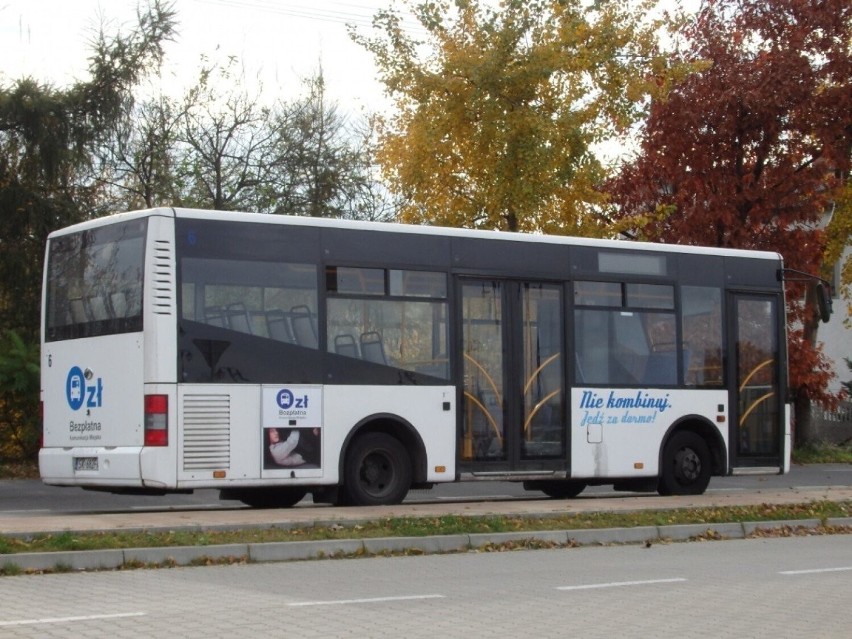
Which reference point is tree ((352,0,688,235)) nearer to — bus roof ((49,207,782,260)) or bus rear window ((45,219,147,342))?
bus roof ((49,207,782,260))

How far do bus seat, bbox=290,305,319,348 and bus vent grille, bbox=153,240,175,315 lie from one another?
5.00 ft

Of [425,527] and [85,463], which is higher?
[85,463]

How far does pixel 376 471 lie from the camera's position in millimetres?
17156

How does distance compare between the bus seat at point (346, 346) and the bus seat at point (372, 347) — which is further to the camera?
the bus seat at point (372, 347)

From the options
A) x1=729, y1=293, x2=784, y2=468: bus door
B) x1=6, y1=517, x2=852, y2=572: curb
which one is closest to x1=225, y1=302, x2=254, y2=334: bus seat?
x1=6, y1=517, x2=852, y2=572: curb

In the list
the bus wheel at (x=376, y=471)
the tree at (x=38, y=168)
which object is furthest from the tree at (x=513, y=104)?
the bus wheel at (x=376, y=471)

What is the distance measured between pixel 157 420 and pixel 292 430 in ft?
5.57

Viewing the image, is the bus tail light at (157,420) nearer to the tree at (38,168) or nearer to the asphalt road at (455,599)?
the asphalt road at (455,599)

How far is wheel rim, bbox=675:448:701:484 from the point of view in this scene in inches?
792

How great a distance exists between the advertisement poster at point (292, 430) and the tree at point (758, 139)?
1690cm

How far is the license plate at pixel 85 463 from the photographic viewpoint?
15.7m

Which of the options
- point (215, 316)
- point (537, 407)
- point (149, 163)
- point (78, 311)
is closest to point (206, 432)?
point (215, 316)

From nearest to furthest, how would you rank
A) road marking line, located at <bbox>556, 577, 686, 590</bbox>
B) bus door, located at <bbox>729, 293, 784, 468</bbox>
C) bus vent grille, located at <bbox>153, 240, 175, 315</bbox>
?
road marking line, located at <bbox>556, 577, 686, 590</bbox>, bus vent grille, located at <bbox>153, 240, 175, 315</bbox>, bus door, located at <bbox>729, 293, 784, 468</bbox>

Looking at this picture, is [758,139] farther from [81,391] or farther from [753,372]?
[81,391]
